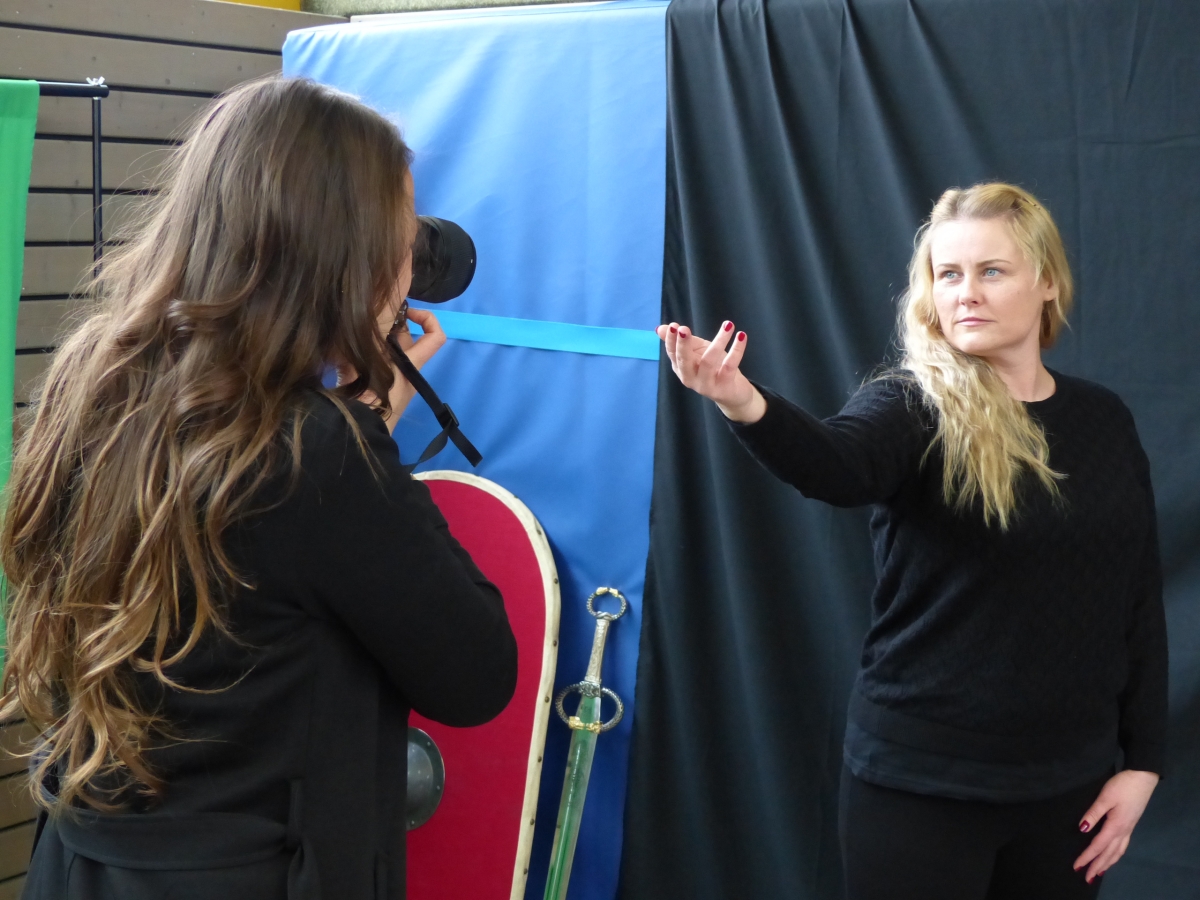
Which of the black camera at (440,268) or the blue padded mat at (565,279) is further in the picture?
the blue padded mat at (565,279)

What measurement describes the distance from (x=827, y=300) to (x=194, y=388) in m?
1.24

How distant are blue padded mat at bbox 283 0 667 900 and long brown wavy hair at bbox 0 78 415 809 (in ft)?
3.71

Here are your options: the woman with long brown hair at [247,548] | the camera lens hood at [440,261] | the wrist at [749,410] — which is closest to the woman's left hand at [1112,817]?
the wrist at [749,410]

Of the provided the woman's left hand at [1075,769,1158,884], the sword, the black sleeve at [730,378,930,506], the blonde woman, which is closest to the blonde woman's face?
the blonde woman

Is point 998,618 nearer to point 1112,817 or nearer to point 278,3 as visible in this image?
point 1112,817

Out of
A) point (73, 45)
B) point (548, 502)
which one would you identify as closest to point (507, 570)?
point (548, 502)

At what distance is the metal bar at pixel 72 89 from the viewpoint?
6.21 feet

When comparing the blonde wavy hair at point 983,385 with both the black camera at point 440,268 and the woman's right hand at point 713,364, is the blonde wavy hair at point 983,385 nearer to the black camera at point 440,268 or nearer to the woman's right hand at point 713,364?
the woman's right hand at point 713,364

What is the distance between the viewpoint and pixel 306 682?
832 mm

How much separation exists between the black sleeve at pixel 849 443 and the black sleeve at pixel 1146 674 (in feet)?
1.06

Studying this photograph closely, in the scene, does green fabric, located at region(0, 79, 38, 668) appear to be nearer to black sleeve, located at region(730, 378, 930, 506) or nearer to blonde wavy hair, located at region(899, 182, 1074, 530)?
black sleeve, located at region(730, 378, 930, 506)

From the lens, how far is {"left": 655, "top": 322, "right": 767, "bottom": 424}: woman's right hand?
1.03 metres

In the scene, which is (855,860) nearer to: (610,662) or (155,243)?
(610,662)

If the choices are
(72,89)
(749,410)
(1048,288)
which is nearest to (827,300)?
(1048,288)
